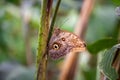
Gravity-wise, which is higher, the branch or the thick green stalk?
the thick green stalk

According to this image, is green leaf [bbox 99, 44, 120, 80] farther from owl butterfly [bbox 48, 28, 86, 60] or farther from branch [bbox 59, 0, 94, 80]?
branch [bbox 59, 0, 94, 80]

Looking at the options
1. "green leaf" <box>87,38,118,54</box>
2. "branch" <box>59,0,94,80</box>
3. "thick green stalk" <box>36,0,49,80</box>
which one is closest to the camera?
"thick green stalk" <box>36,0,49,80</box>

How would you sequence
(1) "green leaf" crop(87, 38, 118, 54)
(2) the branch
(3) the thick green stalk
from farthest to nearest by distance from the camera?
(2) the branch → (1) "green leaf" crop(87, 38, 118, 54) → (3) the thick green stalk

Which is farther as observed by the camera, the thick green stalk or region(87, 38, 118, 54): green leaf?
region(87, 38, 118, 54): green leaf

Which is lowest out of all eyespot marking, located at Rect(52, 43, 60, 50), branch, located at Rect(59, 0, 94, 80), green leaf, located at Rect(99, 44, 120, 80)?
branch, located at Rect(59, 0, 94, 80)

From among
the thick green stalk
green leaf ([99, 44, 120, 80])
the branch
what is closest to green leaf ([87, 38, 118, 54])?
green leaf ([99, 44, 120, 80])

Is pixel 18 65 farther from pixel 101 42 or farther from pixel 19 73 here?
pixel 101 42

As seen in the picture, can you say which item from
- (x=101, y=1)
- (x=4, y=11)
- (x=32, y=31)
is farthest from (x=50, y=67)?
(x=101, y=1)
